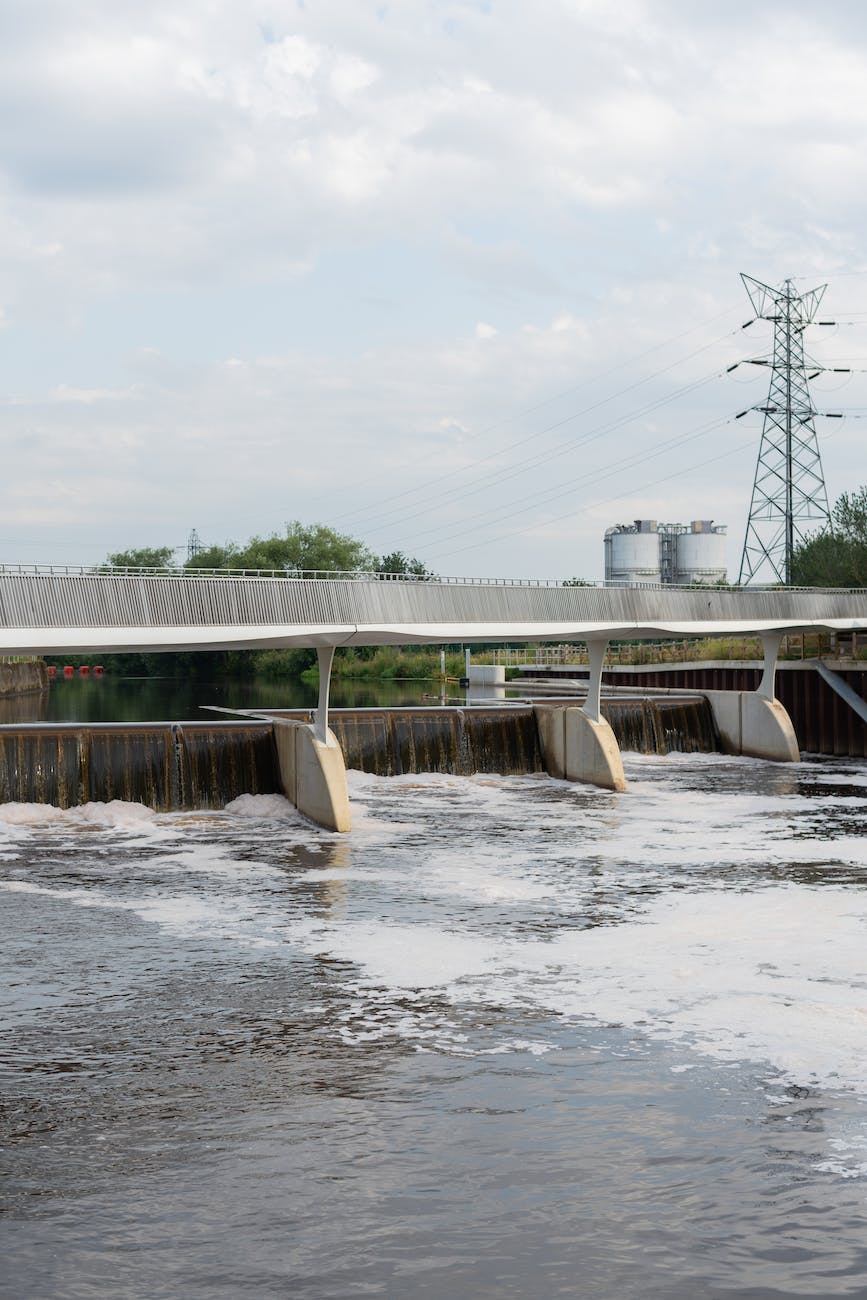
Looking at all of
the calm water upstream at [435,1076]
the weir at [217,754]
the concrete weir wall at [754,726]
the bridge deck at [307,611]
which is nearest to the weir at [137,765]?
the weir at [217,754]

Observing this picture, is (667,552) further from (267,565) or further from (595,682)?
(595,682)

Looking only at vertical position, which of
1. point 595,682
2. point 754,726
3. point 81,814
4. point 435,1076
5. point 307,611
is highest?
point 307,611

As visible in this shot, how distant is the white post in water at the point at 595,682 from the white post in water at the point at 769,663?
26.2 feet

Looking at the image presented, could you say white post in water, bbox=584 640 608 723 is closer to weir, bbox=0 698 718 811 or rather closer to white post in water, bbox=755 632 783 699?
weir, bbox=0 698 718 811

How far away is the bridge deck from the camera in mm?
30812

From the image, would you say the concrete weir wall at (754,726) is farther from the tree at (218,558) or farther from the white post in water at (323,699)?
the tree at (218,558)

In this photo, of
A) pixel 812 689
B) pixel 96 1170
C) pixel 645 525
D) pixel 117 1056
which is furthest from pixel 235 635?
pixel 645 525

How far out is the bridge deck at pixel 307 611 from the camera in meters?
30.8

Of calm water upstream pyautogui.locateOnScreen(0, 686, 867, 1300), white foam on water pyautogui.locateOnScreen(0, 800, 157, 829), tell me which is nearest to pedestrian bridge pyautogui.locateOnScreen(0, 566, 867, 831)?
white foam on water pyautogui.locateOnScreen(0, 800, 157, 829)

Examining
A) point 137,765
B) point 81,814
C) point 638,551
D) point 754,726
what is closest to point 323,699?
point 137,765

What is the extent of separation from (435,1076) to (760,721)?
37737mm

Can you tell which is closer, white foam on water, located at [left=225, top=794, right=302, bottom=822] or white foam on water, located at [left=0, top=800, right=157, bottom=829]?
white foam on water, located at [left=0, top=800, right=157, bottom=829]

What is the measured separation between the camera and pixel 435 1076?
1351cm

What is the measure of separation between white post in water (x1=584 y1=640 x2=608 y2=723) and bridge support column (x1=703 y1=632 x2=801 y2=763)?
7502mm
